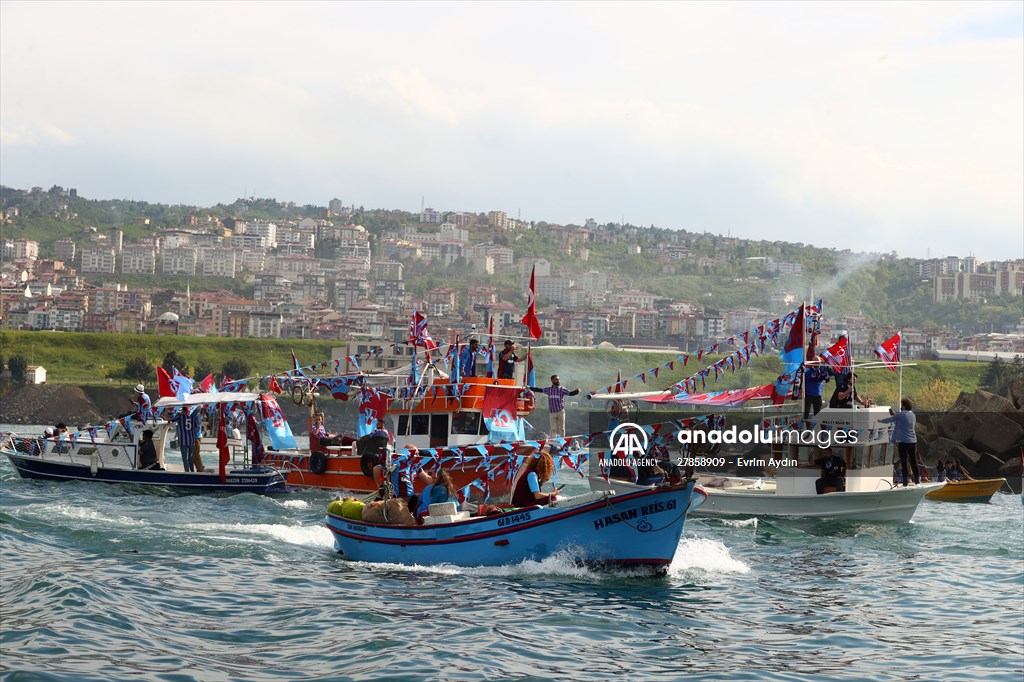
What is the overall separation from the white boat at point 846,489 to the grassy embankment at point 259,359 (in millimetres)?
93395

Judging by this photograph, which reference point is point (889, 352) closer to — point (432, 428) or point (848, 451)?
point (848, 451)

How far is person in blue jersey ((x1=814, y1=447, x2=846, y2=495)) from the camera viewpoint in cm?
3139

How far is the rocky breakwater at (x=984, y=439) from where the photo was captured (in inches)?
2152

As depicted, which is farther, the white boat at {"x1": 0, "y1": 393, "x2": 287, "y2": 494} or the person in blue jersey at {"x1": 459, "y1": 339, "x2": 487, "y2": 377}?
the white boat at {"x1": 0, "y1": 393, "x2": 287, "y2": 494}

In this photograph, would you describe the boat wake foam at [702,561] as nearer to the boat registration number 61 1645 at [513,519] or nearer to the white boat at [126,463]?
the boat registration number 61 1645 at [513,519]

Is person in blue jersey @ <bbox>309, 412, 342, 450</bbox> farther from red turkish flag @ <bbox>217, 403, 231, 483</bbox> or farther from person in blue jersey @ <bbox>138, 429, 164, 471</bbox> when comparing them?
person in blue jersey @ <bbox>138, 429, 164, 471</bbox>

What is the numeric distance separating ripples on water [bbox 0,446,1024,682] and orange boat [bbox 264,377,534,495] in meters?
Answer: 8.24

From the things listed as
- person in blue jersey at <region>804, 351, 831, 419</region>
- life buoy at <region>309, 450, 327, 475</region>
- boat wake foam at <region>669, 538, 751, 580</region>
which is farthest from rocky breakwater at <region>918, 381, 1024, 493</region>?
boat wake foam at <region>669, 538, 751, 580</region>

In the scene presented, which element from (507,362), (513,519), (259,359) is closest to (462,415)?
(507,362)

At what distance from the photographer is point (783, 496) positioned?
103ft

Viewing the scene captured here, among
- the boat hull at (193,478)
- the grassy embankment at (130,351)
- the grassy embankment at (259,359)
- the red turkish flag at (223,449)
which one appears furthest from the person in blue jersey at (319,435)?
the grassy embankment at (130,351)

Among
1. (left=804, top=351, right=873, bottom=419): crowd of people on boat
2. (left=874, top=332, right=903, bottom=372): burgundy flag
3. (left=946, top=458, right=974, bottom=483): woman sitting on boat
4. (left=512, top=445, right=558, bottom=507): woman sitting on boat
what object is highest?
(left=874, top=332, right=903, bottom=372): burgundy flag

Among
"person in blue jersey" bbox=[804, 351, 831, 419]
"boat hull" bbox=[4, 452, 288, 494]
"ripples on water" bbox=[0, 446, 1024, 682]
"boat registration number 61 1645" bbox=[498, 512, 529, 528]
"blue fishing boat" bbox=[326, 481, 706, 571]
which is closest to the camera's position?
"ripples on water" bbox=[0, 446, 1024, 682]

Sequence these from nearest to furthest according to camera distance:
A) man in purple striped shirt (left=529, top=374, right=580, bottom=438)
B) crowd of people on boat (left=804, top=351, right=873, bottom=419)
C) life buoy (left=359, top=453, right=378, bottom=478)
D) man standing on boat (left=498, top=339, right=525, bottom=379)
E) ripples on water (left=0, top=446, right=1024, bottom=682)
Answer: ripples on water (left=0, top=446, right=1024, bottom=682) < crowd of people on boat (left=804, top=351, right=873, bottom=419) < man in purple striped shirt (left=529, top=374, right=580, bottom=438) < man standing on boat (left=498, top=339, right=525, bottom=379) < life buoy (left=359, top=453, right=378, bottom=478)
